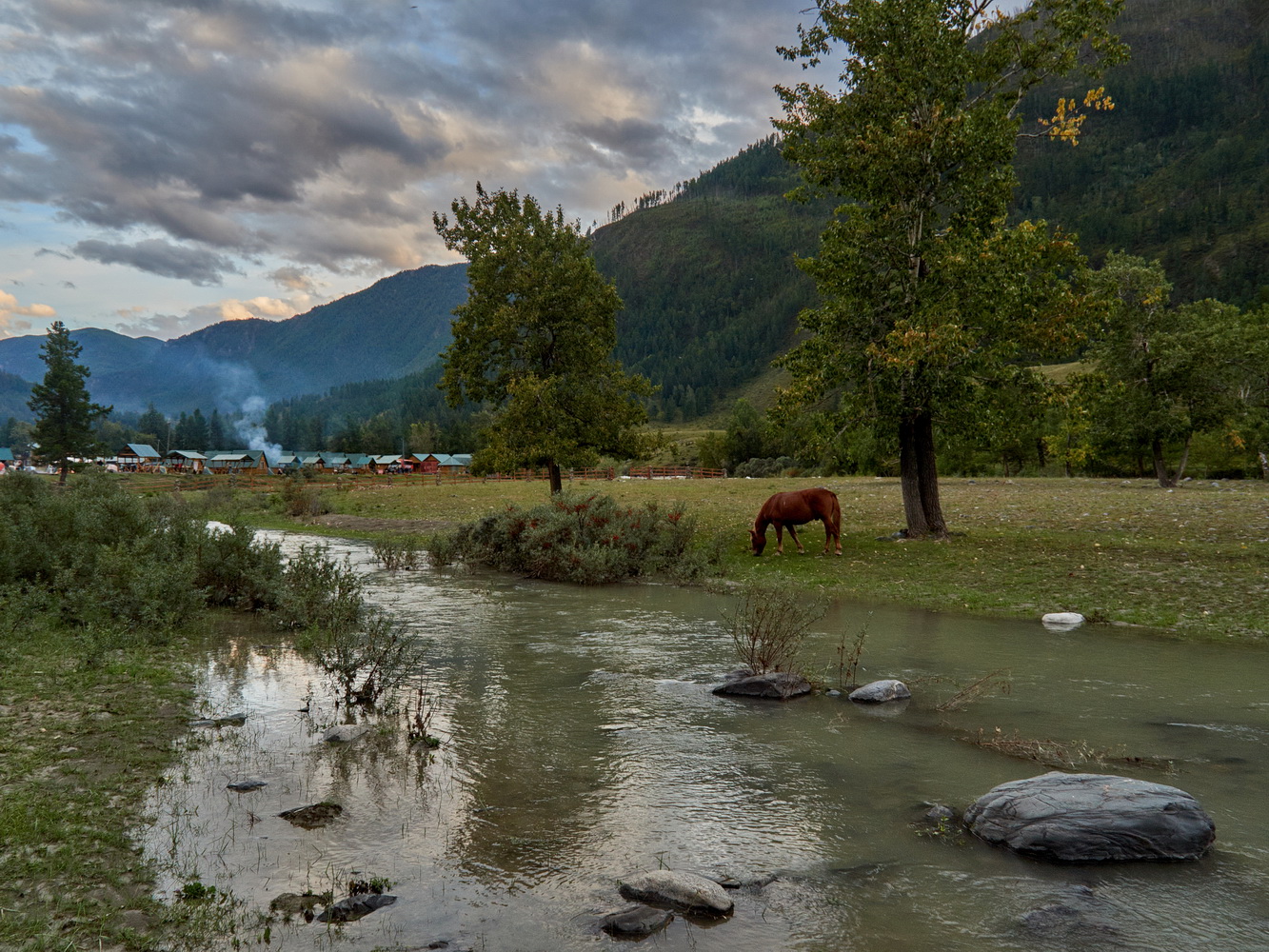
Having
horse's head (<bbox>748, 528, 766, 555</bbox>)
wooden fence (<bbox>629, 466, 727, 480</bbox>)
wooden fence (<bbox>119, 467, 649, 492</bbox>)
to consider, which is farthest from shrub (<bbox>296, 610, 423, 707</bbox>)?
wooden fence (<bbox>629, 466, 727, 480</bbox>)

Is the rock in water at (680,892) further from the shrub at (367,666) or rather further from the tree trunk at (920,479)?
the tree trunk at (920,479)

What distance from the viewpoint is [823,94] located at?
81.5ft

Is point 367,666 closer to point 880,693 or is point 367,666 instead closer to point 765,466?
point 880,693

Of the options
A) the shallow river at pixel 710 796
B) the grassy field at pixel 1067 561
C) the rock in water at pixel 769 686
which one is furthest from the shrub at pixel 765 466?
the rock in water at pixel 769 686

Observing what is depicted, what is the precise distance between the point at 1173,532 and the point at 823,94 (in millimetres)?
17678

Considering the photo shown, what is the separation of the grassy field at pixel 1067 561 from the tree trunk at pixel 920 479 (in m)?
0.89

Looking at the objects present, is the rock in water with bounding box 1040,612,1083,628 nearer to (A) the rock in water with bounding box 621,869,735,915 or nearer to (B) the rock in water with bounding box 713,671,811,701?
(B) the rock in water with bounding box 713,671,811,701

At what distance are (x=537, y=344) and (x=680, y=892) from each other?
1149 inches

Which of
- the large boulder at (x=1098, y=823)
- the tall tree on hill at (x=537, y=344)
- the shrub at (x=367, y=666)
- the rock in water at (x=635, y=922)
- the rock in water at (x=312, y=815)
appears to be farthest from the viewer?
the tall tree on hill at (x=537, y=344)

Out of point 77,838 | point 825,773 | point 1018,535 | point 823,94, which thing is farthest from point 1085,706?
point 823,94

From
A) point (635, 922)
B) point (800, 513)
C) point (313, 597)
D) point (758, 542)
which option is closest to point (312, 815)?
point (635, 922)

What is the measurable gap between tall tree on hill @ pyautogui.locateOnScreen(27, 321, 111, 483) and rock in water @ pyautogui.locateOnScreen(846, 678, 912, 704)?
10055 centimetres

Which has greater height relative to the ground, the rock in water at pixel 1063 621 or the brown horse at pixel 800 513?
the brown horse at pixel 800 513

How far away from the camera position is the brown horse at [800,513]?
2464 centimetres
